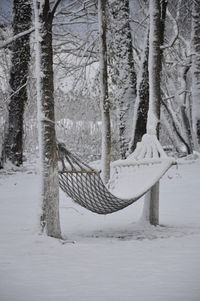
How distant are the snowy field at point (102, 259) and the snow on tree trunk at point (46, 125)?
0.14 m

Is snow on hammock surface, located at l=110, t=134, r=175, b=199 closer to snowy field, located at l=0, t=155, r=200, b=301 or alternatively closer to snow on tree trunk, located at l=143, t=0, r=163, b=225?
snow on tree trunk, located at l=143, t=0, r=163, b=225

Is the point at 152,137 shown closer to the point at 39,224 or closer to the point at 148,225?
the point at 148,225

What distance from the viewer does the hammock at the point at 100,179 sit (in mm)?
3408

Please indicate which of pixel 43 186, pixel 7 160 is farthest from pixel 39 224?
pixel 7 160

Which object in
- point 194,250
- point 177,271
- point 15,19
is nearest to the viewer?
point 177,271

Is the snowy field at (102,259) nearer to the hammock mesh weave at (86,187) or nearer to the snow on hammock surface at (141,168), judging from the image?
the hammock mesh weave at (86,187)

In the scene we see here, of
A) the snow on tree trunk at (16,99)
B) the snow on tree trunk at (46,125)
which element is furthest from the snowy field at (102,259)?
the snow on tree trunk at (16,99)

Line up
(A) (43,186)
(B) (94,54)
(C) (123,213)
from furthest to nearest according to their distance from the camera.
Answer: (B) (94,54)
(C) (123,213)
(A) (43,186)

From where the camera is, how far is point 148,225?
13.5ft

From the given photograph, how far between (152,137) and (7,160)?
5.45 m

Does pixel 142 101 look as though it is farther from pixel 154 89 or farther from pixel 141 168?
pixel 141 168

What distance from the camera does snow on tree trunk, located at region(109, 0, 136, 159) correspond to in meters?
6.37

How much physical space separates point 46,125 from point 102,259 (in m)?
1.22

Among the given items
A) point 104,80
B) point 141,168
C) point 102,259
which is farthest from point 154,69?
point 102,259
